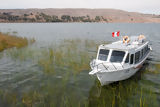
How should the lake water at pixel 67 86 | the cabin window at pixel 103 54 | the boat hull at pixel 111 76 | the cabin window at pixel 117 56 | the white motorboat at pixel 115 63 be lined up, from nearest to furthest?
the lake water at pixel 67 86
the boat hull at pixel 111 76
the white motorboat at pixel 115 63
the cabin window at pixel 117 56
the cabin window at pixel 103 54

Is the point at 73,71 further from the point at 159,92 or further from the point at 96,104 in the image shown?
the point at 159,92

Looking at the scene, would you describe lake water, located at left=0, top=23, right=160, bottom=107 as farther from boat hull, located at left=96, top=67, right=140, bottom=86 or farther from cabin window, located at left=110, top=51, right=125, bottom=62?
cabin window, located at left=110, top=51, right=125, bottom=62

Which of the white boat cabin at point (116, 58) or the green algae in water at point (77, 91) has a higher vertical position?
the white boat cabin at point (116, 58)

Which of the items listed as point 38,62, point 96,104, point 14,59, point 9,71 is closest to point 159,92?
point 96,104

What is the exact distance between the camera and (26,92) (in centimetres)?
1282

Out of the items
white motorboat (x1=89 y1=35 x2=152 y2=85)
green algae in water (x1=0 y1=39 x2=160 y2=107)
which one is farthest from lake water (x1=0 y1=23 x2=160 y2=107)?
white motorboat (x1=89 y1=35 x2=152 y2=85)

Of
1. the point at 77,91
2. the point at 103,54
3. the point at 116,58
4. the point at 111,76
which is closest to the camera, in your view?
the point at 111,76

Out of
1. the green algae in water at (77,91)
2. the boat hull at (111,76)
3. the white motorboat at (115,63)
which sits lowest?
the green algae in water at (77,91)

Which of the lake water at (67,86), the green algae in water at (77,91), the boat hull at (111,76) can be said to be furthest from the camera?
the boat hull at (111,76)

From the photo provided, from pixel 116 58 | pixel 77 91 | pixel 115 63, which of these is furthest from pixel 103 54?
pixel 77 91

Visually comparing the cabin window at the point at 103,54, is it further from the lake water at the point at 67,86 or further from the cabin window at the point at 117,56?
the lake water at the point at 67,86

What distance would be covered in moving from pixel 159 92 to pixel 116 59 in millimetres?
4760

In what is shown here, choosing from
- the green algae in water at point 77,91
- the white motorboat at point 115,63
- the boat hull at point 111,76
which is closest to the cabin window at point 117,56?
the white motorboat at point 115,63

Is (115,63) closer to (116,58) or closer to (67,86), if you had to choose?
(116,58)
